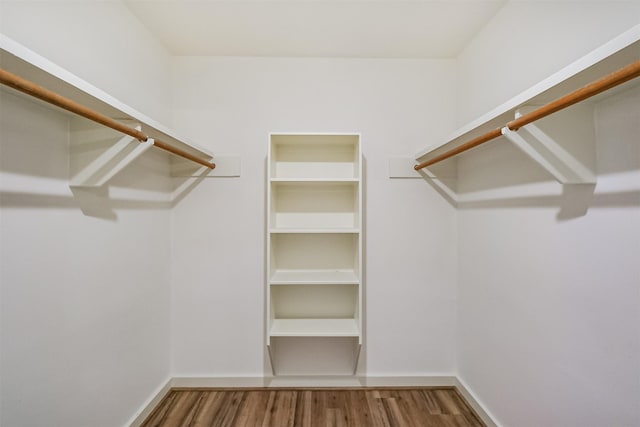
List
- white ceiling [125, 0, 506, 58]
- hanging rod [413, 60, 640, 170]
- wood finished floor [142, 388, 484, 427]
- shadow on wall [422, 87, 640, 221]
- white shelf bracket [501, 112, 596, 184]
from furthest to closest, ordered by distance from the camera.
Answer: wood finished floor [142, 388, 484, 427]
white ceiling [125, 0, 506, 58]
white shelf bracket [501, 112, 596, 184]
shadow on wall [422, 87, 640, 221]
hanging rod [413, 60, 640, 170]

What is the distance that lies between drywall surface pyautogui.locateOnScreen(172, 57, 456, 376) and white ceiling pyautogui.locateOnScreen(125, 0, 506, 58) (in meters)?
0.10

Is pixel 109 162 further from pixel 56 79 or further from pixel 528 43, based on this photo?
pixel 528 43

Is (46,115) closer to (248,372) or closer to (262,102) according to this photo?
(262,102)

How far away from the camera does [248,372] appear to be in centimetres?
196

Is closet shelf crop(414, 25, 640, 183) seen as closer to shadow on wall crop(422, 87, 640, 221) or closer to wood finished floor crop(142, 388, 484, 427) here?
shadow on wall crop(422, 87, 640, 221)

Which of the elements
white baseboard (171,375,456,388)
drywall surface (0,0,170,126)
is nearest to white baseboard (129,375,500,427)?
white baseboard (171,375,456,388)

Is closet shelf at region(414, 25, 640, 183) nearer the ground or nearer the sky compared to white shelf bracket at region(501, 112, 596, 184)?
nearer the sky

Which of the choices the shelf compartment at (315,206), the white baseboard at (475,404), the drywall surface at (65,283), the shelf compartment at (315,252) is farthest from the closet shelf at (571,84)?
the drywall surface at (65,283)

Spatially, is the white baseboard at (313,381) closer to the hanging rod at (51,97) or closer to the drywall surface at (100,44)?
the hanging rod at (51,97)

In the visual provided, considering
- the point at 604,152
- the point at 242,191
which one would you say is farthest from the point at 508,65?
the point at 242,191

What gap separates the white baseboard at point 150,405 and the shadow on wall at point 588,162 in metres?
2.20

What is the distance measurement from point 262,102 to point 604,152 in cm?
176

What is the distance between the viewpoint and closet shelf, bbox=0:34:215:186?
0.73 meters

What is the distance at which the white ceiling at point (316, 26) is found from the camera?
1.49 metres
